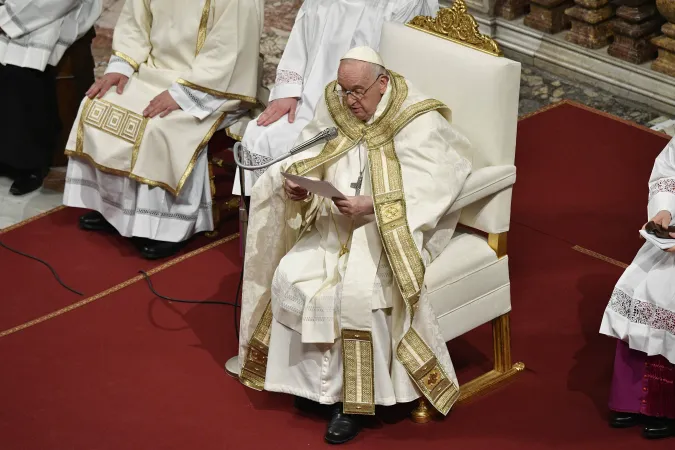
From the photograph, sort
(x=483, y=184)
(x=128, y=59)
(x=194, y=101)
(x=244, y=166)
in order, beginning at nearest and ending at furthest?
(x=244, y=166) → (x=483, y=184) → (x=194, y=101) → (x=128, y=59)

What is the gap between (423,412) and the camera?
486 centimetres

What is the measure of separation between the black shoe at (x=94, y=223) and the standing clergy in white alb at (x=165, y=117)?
0.29 ft

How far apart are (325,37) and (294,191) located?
170 centimetres

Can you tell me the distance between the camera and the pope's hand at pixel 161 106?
242 inches

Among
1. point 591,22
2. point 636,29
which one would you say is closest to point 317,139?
point 636,29

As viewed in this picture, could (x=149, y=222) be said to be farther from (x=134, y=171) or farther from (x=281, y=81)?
(x=281, y=81)

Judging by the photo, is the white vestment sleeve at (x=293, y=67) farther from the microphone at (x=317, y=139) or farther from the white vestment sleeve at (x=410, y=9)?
the microphone at (x=317, y=139)

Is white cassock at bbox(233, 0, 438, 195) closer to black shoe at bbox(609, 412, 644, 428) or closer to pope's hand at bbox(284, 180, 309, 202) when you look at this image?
pope's hand at bbox(284, 180, 309, 202)

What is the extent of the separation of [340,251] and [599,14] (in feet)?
12.7

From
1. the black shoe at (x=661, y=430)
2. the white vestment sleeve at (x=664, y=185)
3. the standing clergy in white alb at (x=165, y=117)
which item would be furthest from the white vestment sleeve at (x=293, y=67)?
the black shoe at (x=661, y=430)

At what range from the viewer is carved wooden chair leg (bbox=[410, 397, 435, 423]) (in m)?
4.86

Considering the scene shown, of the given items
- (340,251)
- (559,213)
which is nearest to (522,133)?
(559,213)

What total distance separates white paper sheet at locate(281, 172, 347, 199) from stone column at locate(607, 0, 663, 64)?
12.5 ft

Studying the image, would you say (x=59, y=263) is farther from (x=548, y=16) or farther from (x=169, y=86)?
(x=548, y=16)
